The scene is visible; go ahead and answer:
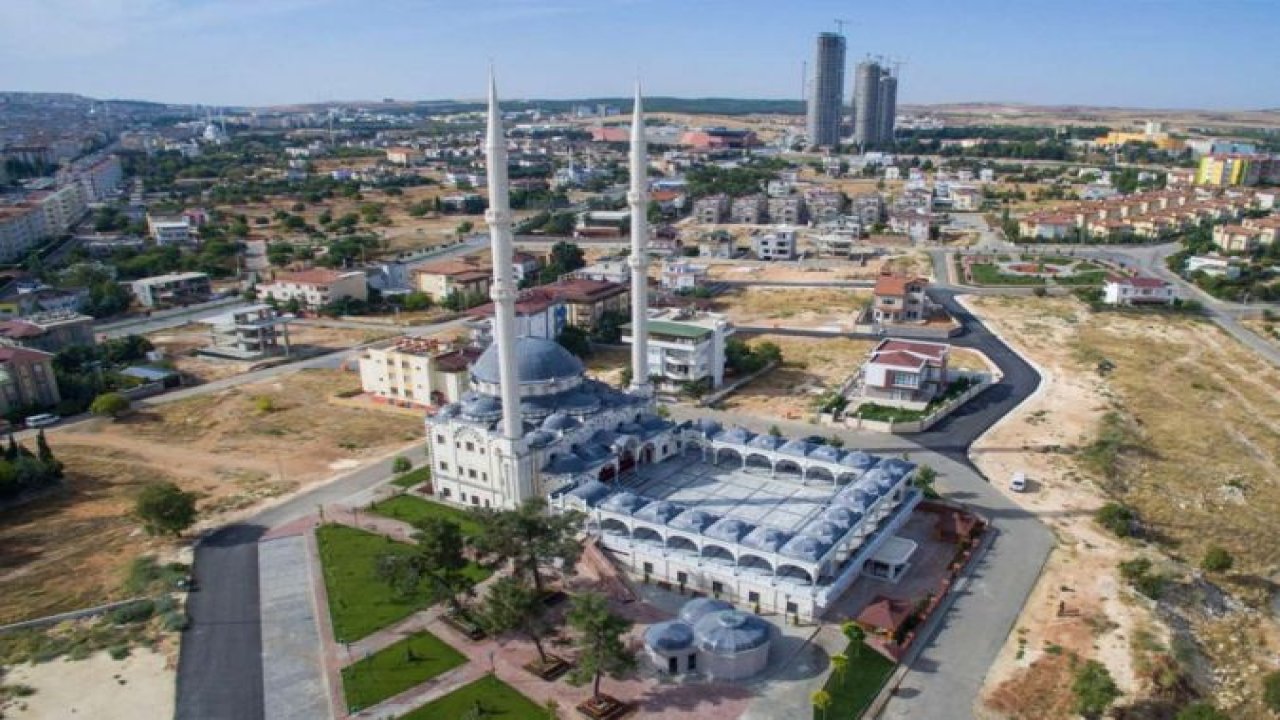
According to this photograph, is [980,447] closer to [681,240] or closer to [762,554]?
[762,554]

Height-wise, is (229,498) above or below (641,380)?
below

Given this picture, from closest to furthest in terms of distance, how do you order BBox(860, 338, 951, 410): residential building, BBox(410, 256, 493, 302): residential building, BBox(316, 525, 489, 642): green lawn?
1. BBox(316, 525, 489, 642): green lawn
2. BBox(860, 338, 951, 410): residential building
3. BBox(410, 256, 493, 302): residential building

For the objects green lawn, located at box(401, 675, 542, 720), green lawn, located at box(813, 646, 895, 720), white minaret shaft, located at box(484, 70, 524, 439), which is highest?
white minaret shaft, located at box(484, 70, 524, 439)

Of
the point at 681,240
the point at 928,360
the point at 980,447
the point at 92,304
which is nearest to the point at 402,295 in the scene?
the point at 92,304

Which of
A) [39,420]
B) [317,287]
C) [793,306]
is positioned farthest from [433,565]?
[317,287]

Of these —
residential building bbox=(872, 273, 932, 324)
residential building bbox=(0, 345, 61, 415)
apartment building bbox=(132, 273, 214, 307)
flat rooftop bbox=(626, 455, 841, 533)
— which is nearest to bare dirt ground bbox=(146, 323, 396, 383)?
residential building bbox=(0, 345, 61, 415)

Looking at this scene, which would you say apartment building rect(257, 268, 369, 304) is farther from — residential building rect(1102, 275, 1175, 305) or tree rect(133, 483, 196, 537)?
residential building rect(1102, 275, 1175, 305)

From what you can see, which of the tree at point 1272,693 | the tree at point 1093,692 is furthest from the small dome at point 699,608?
the tree at point 1272,693
